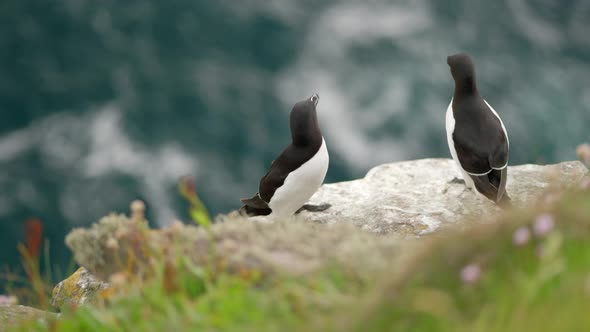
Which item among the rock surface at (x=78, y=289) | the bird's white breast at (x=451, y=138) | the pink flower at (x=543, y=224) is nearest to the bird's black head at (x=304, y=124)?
the bird's white breast at (x=451, y=138)

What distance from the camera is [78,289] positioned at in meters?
7.55

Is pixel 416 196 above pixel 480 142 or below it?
below

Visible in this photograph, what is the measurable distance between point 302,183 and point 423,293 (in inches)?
160

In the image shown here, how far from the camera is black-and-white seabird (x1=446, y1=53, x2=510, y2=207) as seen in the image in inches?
268

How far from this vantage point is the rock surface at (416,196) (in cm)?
695

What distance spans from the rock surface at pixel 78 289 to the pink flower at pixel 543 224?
5386 mm

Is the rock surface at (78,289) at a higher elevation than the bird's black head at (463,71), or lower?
lower

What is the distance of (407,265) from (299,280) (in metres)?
0.62

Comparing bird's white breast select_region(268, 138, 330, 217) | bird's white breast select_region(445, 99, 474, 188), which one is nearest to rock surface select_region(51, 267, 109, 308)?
bird's white breast select_region(268, 138, 330, 217)

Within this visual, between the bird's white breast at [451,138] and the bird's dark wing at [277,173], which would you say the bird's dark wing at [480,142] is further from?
the bird's dark wing at [277,173]

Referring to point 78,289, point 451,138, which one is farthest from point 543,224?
point 78,289

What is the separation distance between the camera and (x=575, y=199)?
3406 mm

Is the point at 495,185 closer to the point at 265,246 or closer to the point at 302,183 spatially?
the point at 302,183

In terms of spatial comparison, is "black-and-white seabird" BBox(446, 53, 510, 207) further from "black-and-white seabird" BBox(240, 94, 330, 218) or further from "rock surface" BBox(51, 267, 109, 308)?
"rock surface" BBox(51, 267, 109, 308)
